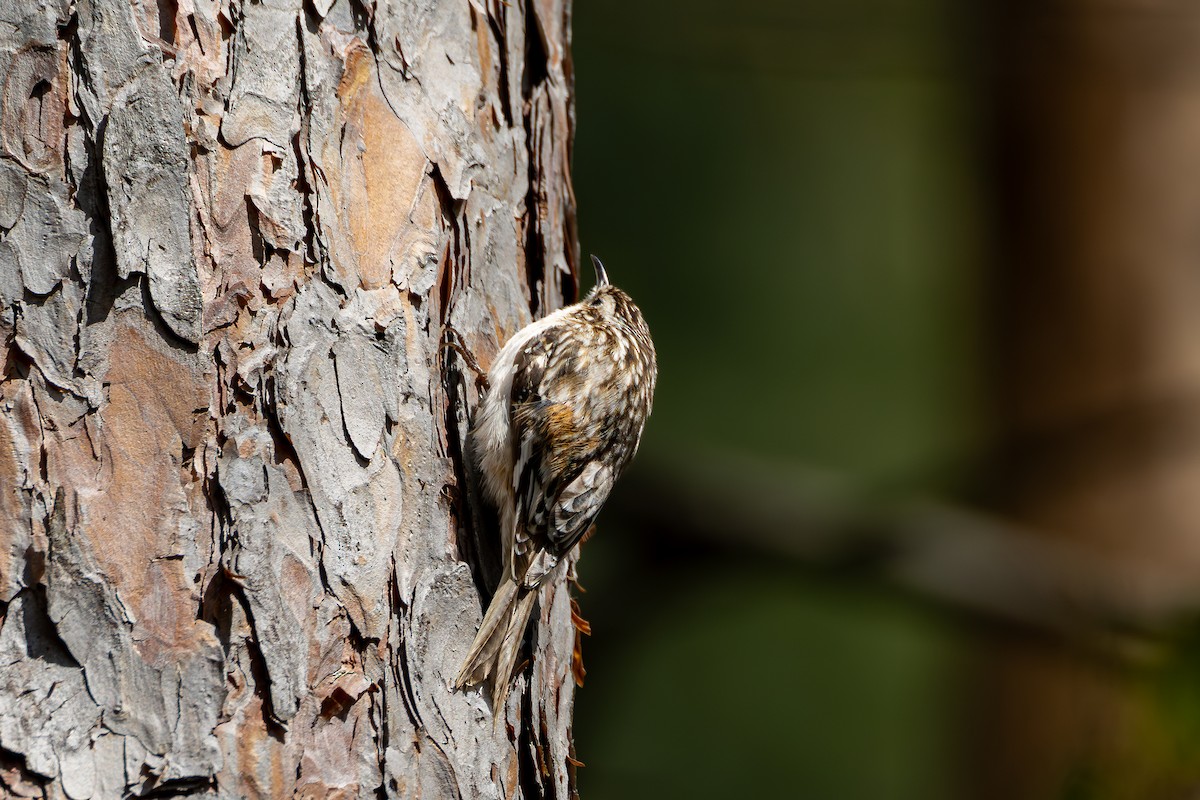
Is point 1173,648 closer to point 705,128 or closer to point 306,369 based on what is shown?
point 306,369

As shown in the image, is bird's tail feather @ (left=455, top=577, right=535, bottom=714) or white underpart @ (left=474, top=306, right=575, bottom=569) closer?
bird's tail feather @ (left=455, top=577, right=535, bottom=714)

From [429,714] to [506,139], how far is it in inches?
41.0

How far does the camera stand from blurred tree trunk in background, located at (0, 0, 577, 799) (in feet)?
5.16

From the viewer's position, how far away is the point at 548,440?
2.49 meters

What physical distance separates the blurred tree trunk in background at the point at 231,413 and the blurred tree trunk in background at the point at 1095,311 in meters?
2.95

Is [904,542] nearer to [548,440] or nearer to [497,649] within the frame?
[548,440]

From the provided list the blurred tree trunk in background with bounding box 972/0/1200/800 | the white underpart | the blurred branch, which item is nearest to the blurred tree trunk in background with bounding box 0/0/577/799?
the white underpart

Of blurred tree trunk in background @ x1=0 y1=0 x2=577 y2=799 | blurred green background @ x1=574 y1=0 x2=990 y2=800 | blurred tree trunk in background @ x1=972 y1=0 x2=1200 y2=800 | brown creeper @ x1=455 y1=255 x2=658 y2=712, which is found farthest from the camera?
blurred green background @ x1=574 y1=0 x2=990 y2=800

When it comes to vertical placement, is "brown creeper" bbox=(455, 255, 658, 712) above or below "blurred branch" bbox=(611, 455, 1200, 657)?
above

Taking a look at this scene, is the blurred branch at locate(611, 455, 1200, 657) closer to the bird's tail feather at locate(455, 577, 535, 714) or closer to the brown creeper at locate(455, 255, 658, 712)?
the brown creeper at locate(455, 255, 658, 712)

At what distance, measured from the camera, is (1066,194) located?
434 cm

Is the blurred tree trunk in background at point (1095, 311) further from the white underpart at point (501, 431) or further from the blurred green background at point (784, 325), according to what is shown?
the white underpart at point (501, 431)

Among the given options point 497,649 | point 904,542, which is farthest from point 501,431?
point 904,542

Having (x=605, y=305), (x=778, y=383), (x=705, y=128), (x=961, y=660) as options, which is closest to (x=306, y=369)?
(x=605, y=305)
